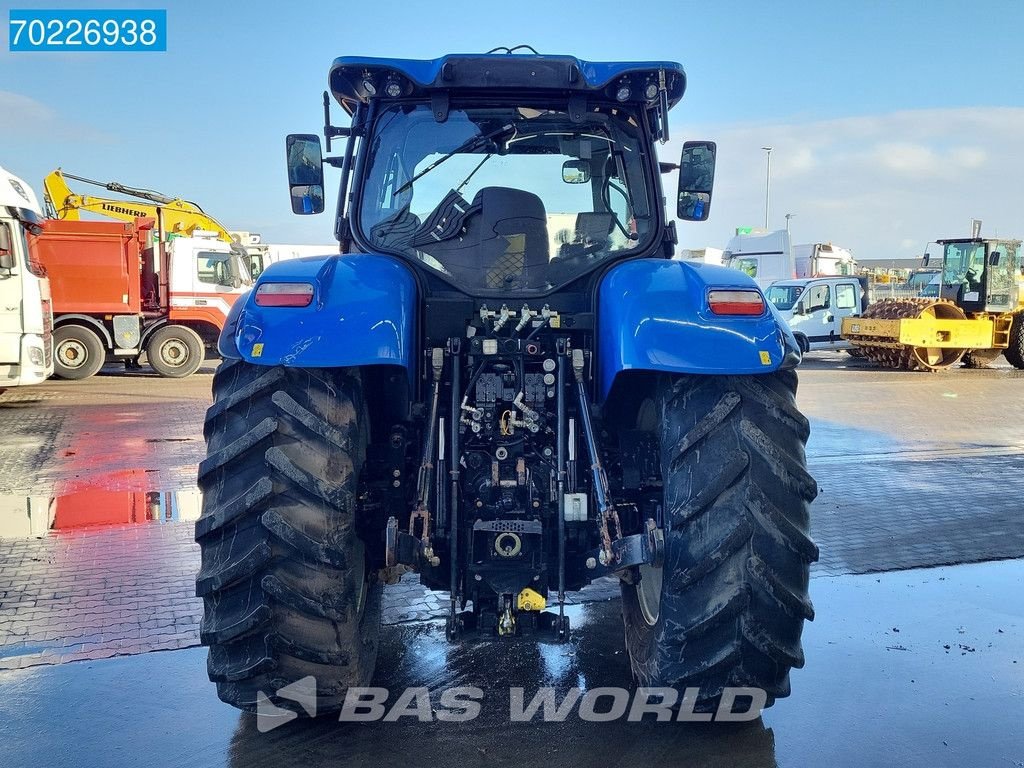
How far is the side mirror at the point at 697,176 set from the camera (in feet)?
15.4

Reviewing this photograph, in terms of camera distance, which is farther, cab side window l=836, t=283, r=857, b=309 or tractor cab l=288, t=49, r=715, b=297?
cab side window l=836, t=283, r=857, b=309

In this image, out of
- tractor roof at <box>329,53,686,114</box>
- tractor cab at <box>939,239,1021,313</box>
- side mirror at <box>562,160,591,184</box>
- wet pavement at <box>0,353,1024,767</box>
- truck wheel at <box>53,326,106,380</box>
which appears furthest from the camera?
tractor cab at <box>939,239,1021,313</box>

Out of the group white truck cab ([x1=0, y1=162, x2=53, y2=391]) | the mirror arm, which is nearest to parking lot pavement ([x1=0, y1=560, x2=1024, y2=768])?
the mirror arm

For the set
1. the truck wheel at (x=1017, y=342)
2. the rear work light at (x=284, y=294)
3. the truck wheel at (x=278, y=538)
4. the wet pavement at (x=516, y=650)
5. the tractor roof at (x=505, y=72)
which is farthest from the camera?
the truck wheel at (x=1017, y=342)

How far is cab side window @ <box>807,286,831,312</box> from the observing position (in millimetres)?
22656

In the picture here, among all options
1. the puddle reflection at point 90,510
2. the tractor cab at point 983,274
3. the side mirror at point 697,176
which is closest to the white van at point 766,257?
the tractor cab at point 983,274

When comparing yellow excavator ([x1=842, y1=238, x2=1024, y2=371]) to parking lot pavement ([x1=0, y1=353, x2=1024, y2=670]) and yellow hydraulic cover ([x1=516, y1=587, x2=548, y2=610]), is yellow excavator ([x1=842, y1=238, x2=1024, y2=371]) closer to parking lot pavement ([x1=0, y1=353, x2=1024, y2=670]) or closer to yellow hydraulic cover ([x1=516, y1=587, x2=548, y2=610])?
parking lot pavement ([x1=0, y1=353, x2=1024, y2=670])

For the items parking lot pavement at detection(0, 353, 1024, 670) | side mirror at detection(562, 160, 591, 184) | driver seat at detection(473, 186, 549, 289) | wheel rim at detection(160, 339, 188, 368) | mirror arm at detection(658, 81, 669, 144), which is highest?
mirror arm at detection(658, 81, 669, 144)

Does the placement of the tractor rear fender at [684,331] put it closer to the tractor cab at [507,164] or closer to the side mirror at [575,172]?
the tractor cab at [507,164]

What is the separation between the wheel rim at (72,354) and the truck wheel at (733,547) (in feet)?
51.2

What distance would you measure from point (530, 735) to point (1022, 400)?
46.8 ft

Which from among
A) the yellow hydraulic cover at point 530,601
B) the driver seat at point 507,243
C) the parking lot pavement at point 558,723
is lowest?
the parking lot pavement at point 558,723

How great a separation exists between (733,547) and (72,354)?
15961 mm

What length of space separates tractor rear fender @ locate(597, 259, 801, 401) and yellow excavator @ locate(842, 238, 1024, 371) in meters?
17.8
